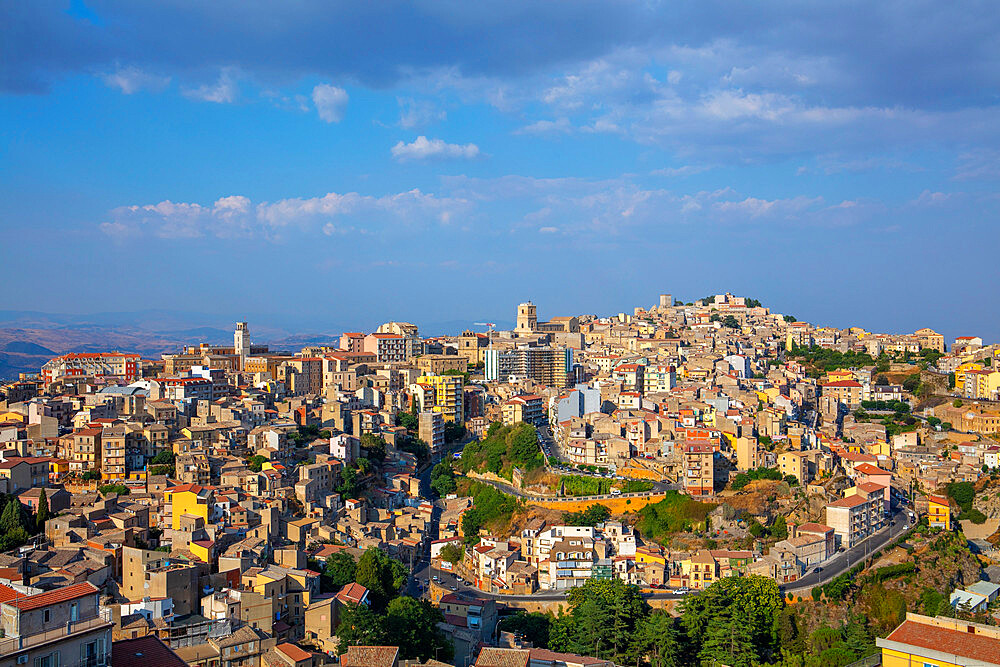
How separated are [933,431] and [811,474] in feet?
22.7

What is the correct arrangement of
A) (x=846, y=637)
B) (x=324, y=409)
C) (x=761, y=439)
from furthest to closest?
(x=324, y=409) < (x=761, y=439) < (x=846, y=637)

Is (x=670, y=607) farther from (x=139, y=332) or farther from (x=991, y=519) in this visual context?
(x=139, y=332)

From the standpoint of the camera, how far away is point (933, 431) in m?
28.9

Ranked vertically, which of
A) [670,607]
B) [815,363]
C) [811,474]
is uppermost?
[815,363]

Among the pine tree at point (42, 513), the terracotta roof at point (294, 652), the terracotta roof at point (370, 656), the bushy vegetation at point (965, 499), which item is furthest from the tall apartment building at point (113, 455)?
the bushy vegetation at point (965, 499)

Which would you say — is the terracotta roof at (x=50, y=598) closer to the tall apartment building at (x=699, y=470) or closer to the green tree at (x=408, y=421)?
the tall apartment building at (x=699, y=470)

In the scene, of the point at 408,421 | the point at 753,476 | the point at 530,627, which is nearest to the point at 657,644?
the point at 530,627

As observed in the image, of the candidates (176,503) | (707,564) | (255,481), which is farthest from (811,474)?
(176,503)

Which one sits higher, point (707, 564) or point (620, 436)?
point (620, 436)

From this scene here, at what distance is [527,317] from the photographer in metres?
53.0

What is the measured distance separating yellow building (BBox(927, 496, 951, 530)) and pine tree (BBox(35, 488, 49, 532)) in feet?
68.0

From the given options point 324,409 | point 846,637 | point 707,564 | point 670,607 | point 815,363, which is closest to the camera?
point 846,637

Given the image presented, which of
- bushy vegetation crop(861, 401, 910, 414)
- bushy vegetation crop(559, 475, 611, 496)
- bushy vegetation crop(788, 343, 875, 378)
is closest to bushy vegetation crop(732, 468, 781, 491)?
bushy vegetation crop(559, 475, 611, 496)

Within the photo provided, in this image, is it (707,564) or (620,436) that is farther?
(620,436)
